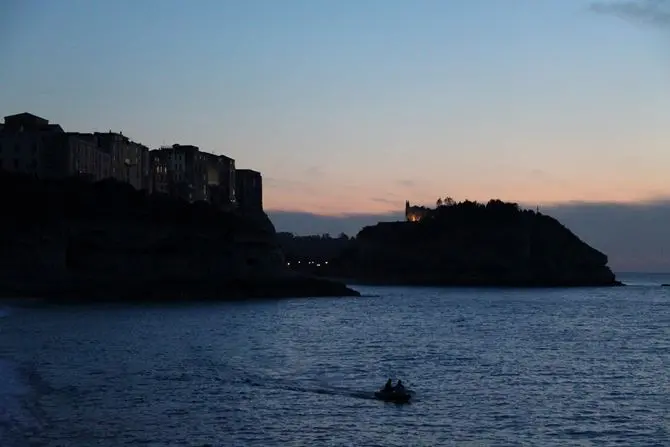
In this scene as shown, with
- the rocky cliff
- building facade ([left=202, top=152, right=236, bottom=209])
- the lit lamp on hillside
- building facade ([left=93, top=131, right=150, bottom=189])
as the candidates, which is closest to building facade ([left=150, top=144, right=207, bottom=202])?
building facade ([left=202, top=152, right=236, bottom=209])

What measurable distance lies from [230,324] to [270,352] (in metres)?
22.1

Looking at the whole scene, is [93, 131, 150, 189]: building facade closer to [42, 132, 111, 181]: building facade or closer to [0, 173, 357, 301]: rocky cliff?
[42, 132, 111, 181]: building facade

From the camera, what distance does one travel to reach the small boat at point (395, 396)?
3253 centimetres

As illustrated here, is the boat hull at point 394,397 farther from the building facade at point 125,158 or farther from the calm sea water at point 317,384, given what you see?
the building facade at point 125,158

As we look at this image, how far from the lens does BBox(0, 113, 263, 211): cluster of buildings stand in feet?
398

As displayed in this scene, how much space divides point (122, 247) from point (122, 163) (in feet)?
96.7

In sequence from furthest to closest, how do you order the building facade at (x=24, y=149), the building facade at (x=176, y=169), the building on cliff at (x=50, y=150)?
1. the building facade at (x=176, y=169)
2. the building on cliff at (x=50, y=150)
3. the building facade at (x=24, y=149)

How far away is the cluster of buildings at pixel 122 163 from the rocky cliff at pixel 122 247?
7.90m

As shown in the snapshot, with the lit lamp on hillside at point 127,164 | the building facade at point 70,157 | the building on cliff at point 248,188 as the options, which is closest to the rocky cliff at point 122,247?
the building facade at point 70,157

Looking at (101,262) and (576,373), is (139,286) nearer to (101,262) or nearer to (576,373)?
(101,262)

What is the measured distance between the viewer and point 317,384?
1458 inches

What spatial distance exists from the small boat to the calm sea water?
16.2 inches

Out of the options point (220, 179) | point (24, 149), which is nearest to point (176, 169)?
point (220, 179)

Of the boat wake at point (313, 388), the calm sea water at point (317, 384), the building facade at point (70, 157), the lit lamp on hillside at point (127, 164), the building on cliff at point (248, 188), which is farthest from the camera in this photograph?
the building on cliff at point (248, 188)
